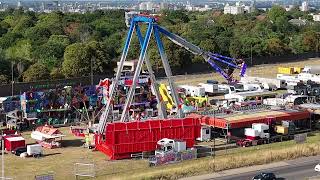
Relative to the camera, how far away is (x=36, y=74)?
6325 cm

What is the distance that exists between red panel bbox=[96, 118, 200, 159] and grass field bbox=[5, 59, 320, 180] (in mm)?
769

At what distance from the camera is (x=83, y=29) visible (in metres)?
110

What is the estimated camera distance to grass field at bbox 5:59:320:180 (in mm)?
30812

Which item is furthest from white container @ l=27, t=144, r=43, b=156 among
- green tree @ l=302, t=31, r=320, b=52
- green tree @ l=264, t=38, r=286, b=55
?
green tree @ l=302, t=31, r=320, b=52

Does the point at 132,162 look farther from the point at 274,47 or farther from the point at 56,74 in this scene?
the point at 274,47

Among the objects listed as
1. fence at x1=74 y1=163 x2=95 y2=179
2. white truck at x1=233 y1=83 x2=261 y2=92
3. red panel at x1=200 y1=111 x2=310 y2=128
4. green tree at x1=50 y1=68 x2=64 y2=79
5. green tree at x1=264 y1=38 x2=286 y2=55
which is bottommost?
fence at x1=74 y1=163 x2=95 y2=179

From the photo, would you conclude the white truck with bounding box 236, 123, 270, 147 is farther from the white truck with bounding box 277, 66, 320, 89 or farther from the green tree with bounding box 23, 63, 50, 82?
the green tree with bounding box 23, 63, 50, 82

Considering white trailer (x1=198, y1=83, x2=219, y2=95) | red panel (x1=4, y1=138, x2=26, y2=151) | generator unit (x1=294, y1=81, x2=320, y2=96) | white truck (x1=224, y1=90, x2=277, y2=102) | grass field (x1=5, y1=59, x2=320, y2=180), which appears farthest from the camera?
white trailer (x1=198, y1=83, x2=219, y2=95)

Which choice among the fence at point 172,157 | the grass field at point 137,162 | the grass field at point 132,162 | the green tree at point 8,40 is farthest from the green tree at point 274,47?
the fence at point 172,157

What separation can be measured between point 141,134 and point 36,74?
3075 cm

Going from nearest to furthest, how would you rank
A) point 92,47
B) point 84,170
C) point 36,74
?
point 84,170 < point 36,74 < point 92,47

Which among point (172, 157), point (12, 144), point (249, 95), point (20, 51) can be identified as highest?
point (20, 51)

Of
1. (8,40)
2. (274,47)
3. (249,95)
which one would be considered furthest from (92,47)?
(274,47)

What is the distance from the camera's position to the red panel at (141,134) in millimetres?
34625
